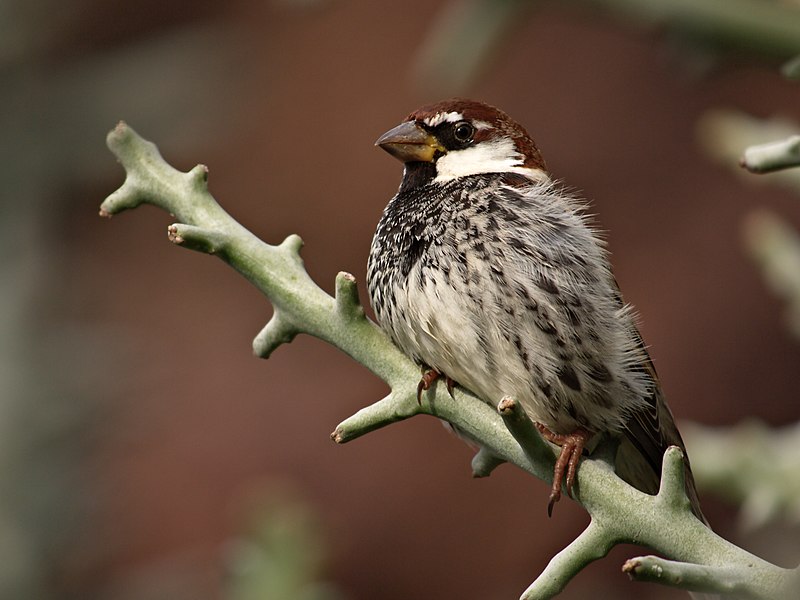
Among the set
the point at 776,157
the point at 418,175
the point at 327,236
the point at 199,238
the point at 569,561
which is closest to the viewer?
the point at 776,157

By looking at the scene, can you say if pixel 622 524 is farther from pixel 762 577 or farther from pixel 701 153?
pixel 701 153

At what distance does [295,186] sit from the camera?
720 cm

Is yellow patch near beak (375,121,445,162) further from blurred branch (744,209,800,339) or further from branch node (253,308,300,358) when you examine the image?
branch node (253,308,300,358)

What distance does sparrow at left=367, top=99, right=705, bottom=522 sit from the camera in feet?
6.18

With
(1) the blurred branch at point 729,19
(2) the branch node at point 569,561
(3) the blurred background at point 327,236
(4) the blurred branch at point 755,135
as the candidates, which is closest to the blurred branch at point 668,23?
(1) the blurred branch at point 729,19

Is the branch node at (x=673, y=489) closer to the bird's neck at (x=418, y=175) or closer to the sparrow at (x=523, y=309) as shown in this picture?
the sparrow at (x=523, y=309)

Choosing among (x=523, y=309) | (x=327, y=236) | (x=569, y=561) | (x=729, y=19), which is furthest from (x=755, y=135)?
(x=327, y=236)

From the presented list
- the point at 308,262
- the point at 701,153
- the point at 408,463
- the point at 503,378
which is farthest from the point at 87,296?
the point at 503,378

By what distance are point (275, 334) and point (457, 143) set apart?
0.97 metres

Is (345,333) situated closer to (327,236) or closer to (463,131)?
(463,131)

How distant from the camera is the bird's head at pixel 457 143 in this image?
88.9 inches

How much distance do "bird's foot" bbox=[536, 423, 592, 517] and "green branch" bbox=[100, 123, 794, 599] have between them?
0.09ft

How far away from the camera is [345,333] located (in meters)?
1.41

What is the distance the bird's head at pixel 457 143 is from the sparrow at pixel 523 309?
0.20 ft
